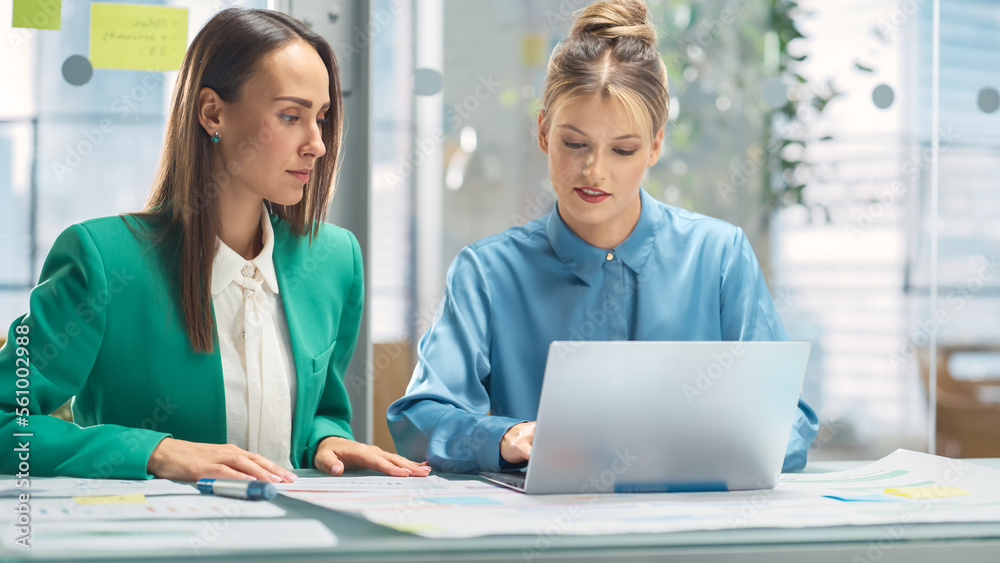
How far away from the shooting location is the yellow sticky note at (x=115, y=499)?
797 mm

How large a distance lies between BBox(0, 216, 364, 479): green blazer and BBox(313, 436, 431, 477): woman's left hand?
0.36ft

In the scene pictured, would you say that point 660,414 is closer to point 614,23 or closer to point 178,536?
point 178,536

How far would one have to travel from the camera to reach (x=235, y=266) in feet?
4.14

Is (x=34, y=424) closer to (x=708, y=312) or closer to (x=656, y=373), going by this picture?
(x=656, y=373)

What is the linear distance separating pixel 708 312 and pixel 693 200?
5.67 ft

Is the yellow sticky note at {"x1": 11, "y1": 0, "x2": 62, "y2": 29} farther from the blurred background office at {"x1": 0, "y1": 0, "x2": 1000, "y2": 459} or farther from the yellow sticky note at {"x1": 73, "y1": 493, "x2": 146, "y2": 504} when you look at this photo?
the yellow sticky note at {"x1": 73, "y1": 493, "x2": 146, "y2": 504}

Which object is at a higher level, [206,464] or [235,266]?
[235,266]

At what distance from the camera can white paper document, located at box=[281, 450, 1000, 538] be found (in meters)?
0.71

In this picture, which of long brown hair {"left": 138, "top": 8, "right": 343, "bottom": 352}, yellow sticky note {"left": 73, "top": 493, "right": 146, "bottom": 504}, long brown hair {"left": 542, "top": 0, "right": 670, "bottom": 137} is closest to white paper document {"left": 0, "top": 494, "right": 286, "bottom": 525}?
yellow sticky note {"left": 73, "top": 493, "right": 146, "bottom": 504}

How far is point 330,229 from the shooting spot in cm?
144

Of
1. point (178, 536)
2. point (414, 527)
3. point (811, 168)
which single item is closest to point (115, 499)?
point (178, 536)

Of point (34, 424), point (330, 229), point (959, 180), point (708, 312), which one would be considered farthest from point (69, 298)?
point (959, 180)

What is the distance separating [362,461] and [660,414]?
45 centimetres

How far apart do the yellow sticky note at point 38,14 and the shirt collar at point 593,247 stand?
3.57 feet
